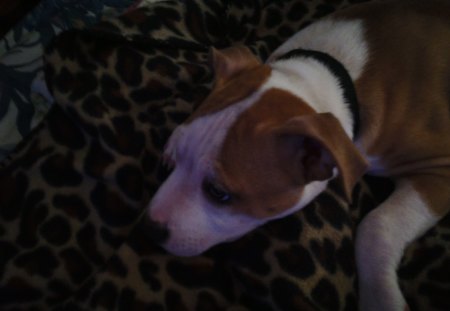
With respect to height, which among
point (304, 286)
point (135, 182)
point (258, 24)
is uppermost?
point (258, 24)

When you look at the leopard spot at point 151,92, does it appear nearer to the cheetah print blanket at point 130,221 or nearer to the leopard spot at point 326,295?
the cheetah print blanket at point 130,221

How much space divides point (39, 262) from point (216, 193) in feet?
2.08

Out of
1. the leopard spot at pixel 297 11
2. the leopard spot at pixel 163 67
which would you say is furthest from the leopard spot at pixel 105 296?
the leopard spot at pixel 297 11

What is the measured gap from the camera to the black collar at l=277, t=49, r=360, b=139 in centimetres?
142

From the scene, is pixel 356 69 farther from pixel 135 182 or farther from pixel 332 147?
pixel 135 182

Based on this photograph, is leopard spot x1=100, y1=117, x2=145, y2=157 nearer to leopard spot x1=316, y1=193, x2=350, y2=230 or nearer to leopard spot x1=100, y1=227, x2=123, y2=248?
leopard spot x1=100, y1=227, x2=123, y2=248

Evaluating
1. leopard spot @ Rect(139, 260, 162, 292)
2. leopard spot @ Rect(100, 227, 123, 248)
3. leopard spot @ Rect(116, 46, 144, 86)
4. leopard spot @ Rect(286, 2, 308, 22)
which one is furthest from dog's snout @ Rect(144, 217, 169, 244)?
leopard spot @ Rect(286, 2, 308, 22)

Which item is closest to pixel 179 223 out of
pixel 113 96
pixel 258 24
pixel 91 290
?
pixel 91 290

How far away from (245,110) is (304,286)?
55 cm

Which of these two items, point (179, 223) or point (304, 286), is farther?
point (304, 286)

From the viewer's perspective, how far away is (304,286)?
1.31 meters

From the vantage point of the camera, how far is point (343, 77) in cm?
143

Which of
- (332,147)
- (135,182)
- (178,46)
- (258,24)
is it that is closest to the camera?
(332,147)

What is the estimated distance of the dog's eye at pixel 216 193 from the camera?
45.4 inches
